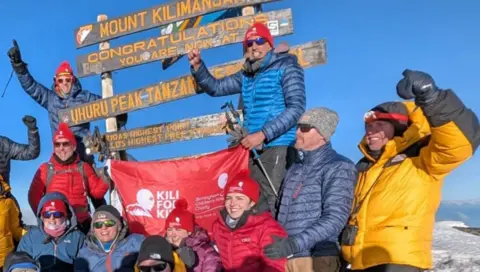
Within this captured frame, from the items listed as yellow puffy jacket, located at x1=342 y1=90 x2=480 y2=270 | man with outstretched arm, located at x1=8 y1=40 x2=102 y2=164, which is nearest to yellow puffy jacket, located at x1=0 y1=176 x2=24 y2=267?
man with outstretched arm, located at x1=8 y1=40 x2=102 y2=164

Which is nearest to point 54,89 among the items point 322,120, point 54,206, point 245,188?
point 54,206

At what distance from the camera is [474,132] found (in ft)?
12.1

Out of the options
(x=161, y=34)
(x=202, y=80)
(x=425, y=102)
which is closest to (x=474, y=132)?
(x=425, y=102)

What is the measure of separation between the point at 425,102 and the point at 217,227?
2.24 m

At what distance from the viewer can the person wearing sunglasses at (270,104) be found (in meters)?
5.79

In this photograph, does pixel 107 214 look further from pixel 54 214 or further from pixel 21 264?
pixel 21 264

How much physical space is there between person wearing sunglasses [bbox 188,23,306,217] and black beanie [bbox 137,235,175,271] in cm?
125

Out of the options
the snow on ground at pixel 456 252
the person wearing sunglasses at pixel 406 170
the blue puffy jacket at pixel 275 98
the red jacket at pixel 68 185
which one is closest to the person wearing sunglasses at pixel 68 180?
the red jacket at pixel 68 185

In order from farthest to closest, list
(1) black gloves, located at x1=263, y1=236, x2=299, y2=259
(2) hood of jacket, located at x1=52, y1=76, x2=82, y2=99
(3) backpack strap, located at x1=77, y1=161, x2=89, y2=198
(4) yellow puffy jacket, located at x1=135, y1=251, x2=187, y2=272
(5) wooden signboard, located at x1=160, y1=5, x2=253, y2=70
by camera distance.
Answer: (2) hood of jacket, located at x1=52, y1=76, x2=82, y2=99 < (5) wooden signboard, located at x1=160, y1=5, x2=253, y2=70 < (3) backpack strap, located at x1=77, y1=161, x2=89, y2=198 < (4) yellow puffy jacket, located at x1=135, y1=251, x2=187, y2=272 < (1) black gloves, located at x1=263, y1=236, x2=299, y2=259

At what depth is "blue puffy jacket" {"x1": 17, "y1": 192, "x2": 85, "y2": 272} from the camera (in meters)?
5.90

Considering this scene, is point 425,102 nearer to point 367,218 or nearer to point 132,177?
point 367,218

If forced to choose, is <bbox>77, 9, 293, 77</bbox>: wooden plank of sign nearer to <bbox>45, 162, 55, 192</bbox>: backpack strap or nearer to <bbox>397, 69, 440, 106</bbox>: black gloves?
<bbox>45, 162, 55, 192</bbox>: backpack strap

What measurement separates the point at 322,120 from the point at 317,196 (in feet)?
2.10

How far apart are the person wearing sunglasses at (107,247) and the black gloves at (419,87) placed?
10.8ft
